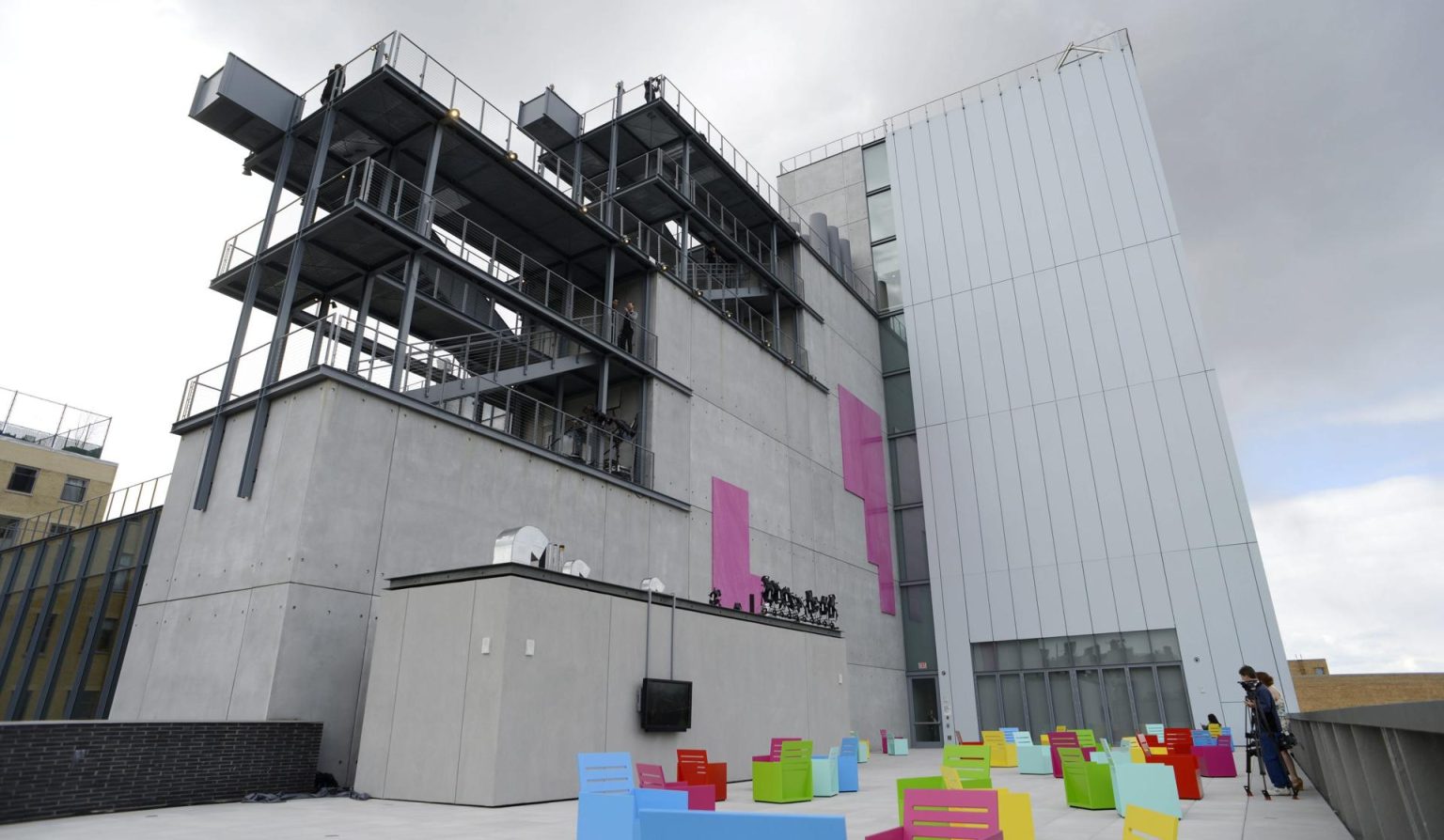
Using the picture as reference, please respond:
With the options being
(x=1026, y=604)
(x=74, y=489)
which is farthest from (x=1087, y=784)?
(x=74, y=489)

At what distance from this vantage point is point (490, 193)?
77.3 ft

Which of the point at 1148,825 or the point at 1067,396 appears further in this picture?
the point at 1067,396

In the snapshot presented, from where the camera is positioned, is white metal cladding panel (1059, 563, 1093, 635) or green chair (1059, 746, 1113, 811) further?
white metal cladding panel (1059, 563, 1093, 635)

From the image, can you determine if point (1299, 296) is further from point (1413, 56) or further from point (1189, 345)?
point (1413, 56)

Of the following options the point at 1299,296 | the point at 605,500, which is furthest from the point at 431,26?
the point at 1299,296

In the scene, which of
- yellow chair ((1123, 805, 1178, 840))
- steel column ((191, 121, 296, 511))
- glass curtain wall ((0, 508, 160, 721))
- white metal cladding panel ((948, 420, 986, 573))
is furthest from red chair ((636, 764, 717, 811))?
white metal cladding panel ((948, 420, 986, 573))

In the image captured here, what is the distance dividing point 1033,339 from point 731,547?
18.1 m

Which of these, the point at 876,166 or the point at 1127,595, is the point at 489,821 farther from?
the point at 876,166

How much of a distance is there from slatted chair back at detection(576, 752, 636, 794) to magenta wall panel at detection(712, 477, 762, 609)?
16540mm

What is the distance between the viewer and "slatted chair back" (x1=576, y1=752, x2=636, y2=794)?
303 inches

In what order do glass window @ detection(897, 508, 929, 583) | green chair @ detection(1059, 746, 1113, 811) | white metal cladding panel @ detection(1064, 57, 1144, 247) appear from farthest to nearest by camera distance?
Result: glass window @ detection(897, 508, 929, 583) → white metal cladding panel @ detection(1064, 57, 1144, 247) → green chair @ detection(1059, 746, 1113, 811)

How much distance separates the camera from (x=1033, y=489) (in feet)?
107

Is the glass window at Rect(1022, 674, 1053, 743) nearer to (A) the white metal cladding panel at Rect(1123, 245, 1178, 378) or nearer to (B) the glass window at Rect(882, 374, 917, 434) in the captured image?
(B) the glass window at Rect(882, 374, 917, 434)

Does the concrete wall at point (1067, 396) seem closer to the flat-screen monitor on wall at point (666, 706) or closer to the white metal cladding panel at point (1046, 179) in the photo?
the white metal cladding panel at point (1046, 179)
